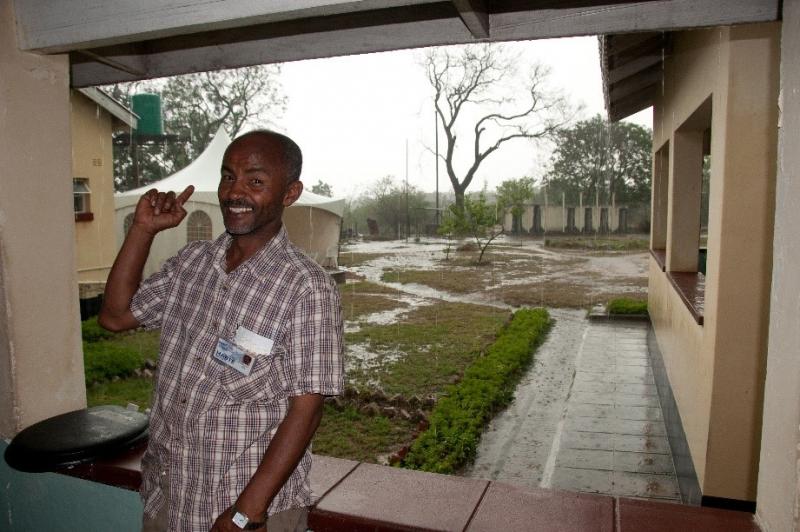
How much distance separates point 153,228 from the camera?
4.33 feet

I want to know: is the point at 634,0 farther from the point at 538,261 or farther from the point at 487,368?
the point at 538,261

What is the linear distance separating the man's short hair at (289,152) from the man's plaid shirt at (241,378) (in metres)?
0.14

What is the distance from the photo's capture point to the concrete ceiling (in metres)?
1.15

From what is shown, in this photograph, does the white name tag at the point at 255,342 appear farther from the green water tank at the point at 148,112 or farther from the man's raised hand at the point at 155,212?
the green water tank at the point at 148,112

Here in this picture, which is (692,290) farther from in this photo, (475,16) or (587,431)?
(475,16)

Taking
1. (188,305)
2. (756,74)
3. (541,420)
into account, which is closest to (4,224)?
(188,305)

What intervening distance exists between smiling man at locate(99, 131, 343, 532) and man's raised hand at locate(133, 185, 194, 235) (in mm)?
200

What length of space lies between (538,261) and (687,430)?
671 inches

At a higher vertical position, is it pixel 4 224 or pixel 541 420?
pixel 4 224

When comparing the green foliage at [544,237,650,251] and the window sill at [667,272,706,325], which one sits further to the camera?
the green foliage at [544,237,650,251]

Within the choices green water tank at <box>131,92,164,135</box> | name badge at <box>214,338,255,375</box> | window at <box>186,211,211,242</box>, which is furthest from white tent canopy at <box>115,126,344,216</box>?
name badge at <box>214,338,255,375</box>

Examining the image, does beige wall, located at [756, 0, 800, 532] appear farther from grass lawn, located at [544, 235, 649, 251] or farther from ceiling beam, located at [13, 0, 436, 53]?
grass lawn, located at [544, 235, 649, 251]

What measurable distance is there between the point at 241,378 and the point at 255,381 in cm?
2

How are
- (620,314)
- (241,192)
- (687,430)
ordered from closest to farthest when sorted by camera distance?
(241,192) → (687,430) → (620,314)
